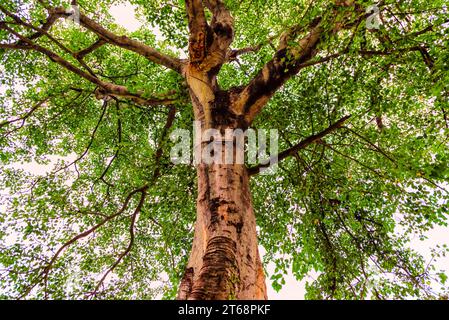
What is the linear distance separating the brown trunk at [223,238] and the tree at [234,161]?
18mm

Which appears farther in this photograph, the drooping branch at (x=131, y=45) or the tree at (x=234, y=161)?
the drooping branch at (x=131, y=45)

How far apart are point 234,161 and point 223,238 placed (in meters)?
1.25

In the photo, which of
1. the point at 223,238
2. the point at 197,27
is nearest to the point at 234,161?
the point at 223,238

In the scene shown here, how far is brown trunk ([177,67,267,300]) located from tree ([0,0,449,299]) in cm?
2

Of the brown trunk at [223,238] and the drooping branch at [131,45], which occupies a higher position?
the drooping branch at [131,45]

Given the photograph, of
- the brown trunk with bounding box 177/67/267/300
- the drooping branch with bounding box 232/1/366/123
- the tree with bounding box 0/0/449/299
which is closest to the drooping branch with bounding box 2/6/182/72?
the tree with bounding box 0/0/449/299

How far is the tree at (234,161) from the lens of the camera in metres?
3.95

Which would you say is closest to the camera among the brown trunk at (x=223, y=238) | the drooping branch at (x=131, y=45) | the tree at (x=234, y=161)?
the brown trunk at (x=223, y=238)

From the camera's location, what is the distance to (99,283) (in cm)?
599

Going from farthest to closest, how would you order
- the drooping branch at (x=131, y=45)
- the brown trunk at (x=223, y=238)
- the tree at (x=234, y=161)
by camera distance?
the drooping branch at (x=131, y=45), the tree at (x=234, y=161), the brown trunk at (x=223, y=238)

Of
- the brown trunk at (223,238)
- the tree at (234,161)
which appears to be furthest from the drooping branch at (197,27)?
the brown trunk at (223,238)

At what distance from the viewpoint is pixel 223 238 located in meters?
2.70

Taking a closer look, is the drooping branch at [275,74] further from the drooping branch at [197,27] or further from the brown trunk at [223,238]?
the drooping branch at [197,27]

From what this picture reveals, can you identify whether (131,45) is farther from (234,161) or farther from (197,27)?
(234,161)
